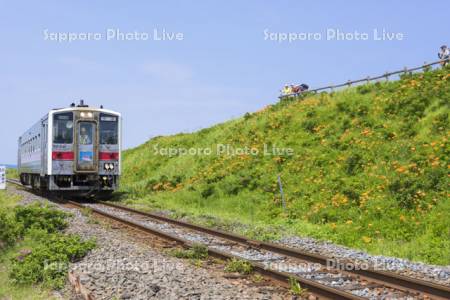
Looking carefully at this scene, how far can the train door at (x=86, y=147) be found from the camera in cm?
1986

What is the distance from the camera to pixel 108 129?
20.4 m

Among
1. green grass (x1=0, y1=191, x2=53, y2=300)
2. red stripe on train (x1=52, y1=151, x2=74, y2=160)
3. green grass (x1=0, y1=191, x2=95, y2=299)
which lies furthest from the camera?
red stripe on train (x1=52, y1=151, x2=74, y2=160)

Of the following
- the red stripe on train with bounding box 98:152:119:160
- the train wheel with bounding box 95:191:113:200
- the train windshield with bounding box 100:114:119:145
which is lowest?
the train wheel with bounding box 95:191:113:200

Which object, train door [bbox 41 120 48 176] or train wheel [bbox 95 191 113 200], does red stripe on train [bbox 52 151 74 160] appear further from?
train wheel [bbox 95 191 113 200]

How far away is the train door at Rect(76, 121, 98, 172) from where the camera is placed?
19.9m

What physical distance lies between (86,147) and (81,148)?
0.66ft

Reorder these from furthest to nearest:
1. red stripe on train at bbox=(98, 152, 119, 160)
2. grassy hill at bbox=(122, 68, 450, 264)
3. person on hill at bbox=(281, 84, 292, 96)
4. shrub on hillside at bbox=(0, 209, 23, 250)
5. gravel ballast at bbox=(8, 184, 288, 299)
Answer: person on hill at bbox=(281, 84, 292, 96)
red stripe on train at bbox=(98, 152, 119, 160)
grassy hill at bbox=(122, 68, 450, 264)
shrub on hillside at bbox=(0, 209, 23, 250)
gravel ballast at bbox=(8, 184, 288, 299)

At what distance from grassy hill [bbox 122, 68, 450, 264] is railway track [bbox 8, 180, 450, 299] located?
1.54 m

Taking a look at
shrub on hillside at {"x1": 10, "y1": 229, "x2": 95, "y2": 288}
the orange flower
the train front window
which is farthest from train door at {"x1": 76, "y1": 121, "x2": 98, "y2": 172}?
the orange flower

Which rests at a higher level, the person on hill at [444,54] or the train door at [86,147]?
the person on hill at [444,54]

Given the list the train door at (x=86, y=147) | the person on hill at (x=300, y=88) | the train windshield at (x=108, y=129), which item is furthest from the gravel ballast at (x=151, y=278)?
the person on hill at (x=300, y=88)

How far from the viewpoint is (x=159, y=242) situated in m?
11.0

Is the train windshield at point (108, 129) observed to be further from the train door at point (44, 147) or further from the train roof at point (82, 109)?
the train door at point (44, 147)

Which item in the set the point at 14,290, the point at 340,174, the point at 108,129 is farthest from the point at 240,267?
the point at 108,129
